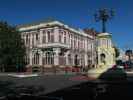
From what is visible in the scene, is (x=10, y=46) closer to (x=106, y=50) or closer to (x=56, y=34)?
(x=56, y=34)

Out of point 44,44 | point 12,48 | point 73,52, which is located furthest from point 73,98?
point 73,52

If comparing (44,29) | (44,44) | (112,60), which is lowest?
(112,60)

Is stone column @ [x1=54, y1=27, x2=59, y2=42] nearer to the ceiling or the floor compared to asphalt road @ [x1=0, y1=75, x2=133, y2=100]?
nearer to the ceiling

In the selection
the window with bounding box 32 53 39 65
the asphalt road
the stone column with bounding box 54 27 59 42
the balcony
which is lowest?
the asphalt road

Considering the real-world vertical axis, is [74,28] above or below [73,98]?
above

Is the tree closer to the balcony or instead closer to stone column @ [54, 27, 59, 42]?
the balcony

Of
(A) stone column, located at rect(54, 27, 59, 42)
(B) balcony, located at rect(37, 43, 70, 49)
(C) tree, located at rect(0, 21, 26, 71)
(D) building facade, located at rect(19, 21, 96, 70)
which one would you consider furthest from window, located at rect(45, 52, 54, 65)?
(C) tree, located at rect(0, 21, 26, 71)

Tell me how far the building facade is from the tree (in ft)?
13.7

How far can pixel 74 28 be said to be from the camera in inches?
2286

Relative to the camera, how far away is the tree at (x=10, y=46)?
46.3 metres

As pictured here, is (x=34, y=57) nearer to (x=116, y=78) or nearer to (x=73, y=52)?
(x=73, y=52)

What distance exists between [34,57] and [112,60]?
23.8 m

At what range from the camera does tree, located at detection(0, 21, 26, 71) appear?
46281 mm

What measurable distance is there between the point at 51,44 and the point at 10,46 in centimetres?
827
